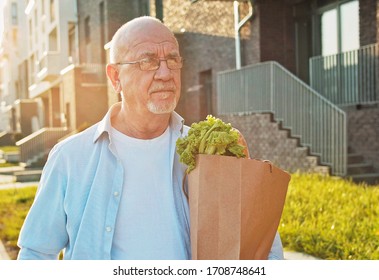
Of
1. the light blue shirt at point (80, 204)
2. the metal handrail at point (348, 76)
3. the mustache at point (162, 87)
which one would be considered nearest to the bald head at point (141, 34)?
the mustache at point (162, 87)

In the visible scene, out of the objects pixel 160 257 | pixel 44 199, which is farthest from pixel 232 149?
pixel 44 199

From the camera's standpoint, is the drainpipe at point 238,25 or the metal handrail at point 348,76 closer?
the metal handrail at point 348,76

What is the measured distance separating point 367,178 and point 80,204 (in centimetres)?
581

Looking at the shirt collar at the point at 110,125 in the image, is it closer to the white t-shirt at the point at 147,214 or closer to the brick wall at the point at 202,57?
the white t-shirt at the point at 147,214

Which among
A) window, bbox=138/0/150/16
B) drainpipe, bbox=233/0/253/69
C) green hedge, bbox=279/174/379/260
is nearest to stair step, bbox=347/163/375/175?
green hedge, bbox=279/174/379/260

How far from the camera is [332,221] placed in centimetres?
450

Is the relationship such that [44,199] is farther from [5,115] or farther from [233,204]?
[5,115]

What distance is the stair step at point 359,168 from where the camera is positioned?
718 centimetres

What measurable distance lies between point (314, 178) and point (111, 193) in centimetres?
543

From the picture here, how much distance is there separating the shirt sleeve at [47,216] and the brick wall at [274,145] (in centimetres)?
571

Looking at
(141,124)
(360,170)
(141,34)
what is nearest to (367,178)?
(360,170)

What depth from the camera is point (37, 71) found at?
5.00 meters

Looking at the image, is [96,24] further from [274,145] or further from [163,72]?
[163,72]

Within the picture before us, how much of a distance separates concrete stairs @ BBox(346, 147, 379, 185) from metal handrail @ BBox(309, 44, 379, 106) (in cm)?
72
